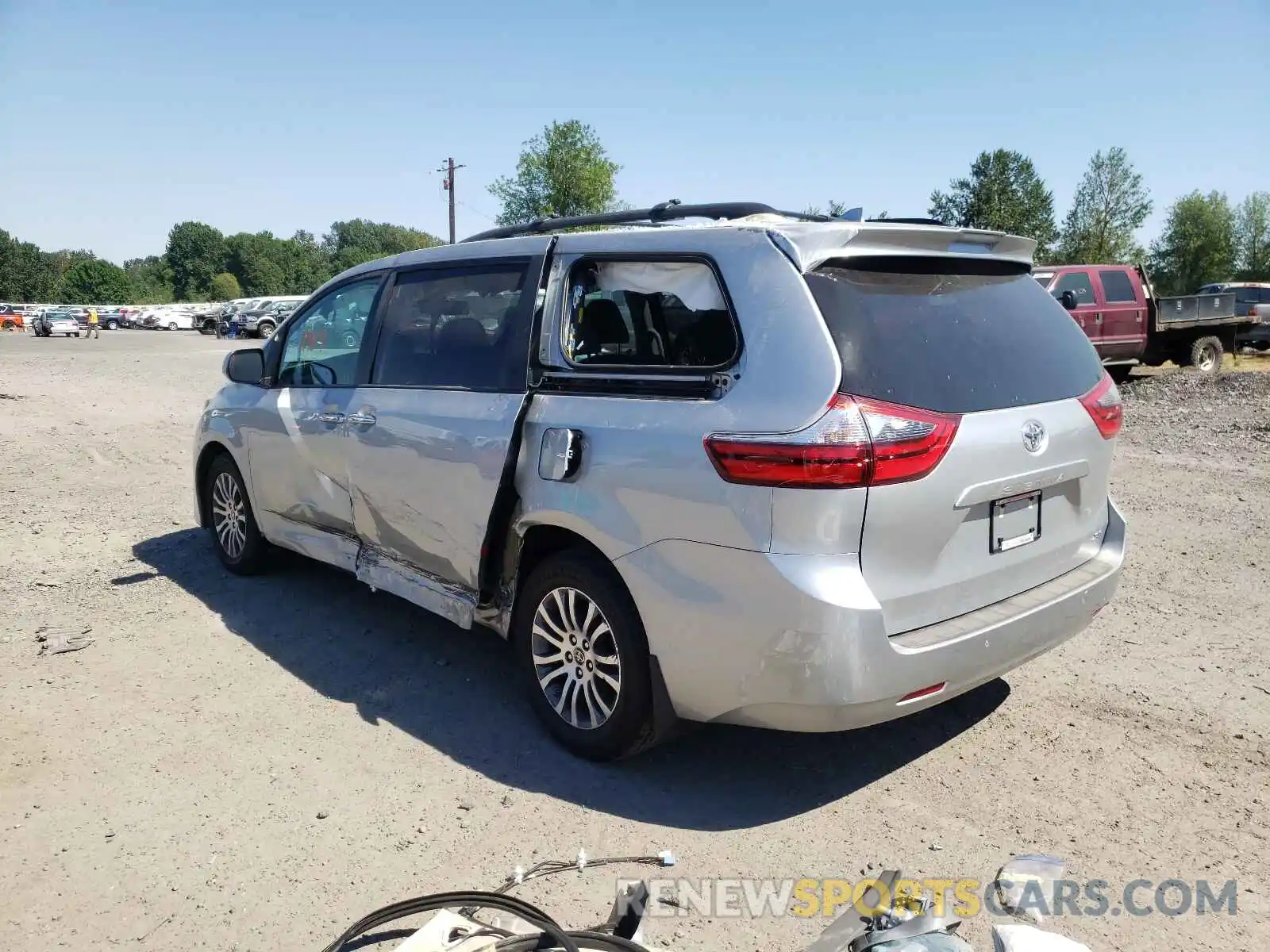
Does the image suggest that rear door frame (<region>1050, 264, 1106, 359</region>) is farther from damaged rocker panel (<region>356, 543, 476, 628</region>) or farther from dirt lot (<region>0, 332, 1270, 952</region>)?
damaged rocker panel (<region>356, 543, 476, 628</region>)

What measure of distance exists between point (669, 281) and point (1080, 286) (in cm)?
Result: 1405

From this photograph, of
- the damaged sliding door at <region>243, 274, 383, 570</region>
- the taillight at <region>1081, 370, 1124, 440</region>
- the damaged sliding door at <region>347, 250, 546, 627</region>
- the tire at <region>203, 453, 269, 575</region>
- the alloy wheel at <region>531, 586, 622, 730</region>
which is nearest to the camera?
the alloy wheel at <region>531, 586, 622, 730</region>

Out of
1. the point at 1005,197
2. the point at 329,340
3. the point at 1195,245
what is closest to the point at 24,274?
the point at 1005,197

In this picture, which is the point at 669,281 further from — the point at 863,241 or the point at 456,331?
the point at 456,331

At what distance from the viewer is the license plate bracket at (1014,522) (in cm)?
316

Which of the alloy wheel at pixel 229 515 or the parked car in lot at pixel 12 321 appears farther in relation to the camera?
the parked car in lot at pixel 12 321

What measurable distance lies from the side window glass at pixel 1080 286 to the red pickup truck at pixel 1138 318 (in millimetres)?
13

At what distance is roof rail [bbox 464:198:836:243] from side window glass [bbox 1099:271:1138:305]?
44.2ft

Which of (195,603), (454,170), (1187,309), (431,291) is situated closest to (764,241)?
(431,291)

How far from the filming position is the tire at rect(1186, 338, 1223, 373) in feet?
56.8

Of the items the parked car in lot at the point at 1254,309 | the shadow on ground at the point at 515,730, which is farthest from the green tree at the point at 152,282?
the shadow on ground at the point at 515,730

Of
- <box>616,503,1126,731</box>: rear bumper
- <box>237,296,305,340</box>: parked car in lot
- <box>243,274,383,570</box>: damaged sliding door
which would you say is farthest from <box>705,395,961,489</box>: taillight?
<box>237,296,305,340</box>: parked car in lot

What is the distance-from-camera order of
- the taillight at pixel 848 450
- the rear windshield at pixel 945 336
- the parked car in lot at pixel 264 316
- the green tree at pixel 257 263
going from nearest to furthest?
the taillight at pixel 848 450
the rear windshield at pixel 945 336
the parked car in lot at pixel 264 316
the green tree at pixel 257 263

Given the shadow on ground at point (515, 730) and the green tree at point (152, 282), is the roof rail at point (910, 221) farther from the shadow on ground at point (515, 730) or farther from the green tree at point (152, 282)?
the green tree at point (152, 282)
